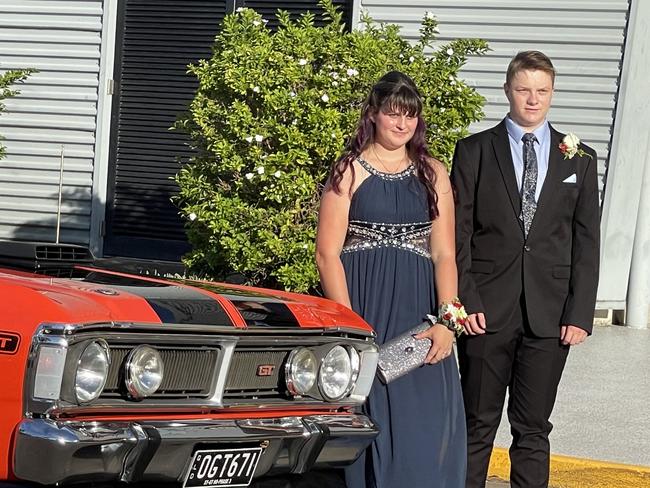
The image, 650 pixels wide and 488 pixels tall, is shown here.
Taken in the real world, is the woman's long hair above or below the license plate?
above

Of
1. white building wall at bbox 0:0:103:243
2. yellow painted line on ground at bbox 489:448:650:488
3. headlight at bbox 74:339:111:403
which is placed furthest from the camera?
white building wall at bbox 0:0:103:243

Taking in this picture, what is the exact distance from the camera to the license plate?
12.3 feet

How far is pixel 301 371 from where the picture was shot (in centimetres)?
420

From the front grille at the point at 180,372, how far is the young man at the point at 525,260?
1450mm

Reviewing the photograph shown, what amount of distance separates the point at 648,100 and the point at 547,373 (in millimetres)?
5383

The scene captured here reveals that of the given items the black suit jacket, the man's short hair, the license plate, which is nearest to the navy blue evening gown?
the black suit jacket

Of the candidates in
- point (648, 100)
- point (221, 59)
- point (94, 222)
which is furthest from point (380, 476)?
point (94, 222)

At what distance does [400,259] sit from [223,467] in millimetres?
1343

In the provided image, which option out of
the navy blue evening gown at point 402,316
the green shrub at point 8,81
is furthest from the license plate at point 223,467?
the green shrub at point 8,81

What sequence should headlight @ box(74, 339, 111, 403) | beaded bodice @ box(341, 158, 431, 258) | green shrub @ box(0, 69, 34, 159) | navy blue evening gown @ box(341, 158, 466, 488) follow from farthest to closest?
1. green shrub @ box(0, 69, 34, 159)
2. beaded bodice @ box(341, 158, 431, 258)
3. navy blue evening gown @ box(341, 158, 466, 488)
4. headlight @ box(74, 339, 111, 403)

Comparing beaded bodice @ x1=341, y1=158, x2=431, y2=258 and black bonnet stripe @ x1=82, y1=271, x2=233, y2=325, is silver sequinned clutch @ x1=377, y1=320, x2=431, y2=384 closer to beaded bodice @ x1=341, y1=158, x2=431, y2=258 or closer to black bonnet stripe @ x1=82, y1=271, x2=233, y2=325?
beaded bodice @ x1=341, y1=158, x2=431, y2=258

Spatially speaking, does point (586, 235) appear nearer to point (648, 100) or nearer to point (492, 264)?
point (492, 264)

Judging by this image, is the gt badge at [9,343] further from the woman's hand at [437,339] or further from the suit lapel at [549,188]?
the suit lapel at [549,188]

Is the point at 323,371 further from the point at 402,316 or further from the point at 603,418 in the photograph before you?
→ the point at 603,418
